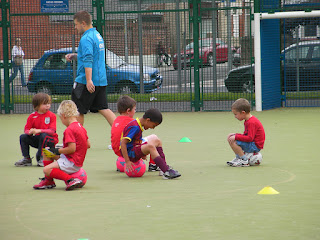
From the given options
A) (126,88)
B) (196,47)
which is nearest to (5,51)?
(126,88)

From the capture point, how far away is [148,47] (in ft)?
45.9

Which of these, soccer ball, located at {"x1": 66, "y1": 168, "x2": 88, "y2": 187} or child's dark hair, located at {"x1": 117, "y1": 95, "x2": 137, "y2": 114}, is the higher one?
child's dark hair, located at {"x1": 117, "y1": 95, "x2": 137, "y2": 114}

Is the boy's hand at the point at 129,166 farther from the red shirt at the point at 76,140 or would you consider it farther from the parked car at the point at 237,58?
the parked car at the point at 237,58

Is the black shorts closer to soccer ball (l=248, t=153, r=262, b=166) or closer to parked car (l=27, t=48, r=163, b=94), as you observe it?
soccer ball (l=248, t=153, r=262, b=166)

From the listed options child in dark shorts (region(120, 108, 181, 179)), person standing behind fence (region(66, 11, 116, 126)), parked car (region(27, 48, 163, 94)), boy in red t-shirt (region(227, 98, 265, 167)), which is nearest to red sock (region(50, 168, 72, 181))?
child in dark shorts (region(120, 108, 181, 179))

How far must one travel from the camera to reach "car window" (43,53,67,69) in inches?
568

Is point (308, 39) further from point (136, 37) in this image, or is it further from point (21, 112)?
point (21, 112)

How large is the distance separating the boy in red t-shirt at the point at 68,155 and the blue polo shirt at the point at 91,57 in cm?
260

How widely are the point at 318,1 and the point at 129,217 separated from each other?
10.4 m

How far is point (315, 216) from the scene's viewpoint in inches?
198

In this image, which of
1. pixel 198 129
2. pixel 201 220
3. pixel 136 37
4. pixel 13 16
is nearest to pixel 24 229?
pixel 201 220

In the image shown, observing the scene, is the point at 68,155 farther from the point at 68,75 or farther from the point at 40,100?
the point at 68,75

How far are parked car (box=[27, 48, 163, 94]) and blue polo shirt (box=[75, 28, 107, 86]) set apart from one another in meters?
5.00

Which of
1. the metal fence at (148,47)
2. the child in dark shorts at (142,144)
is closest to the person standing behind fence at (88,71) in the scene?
the child in dark shorts at (142,144)
